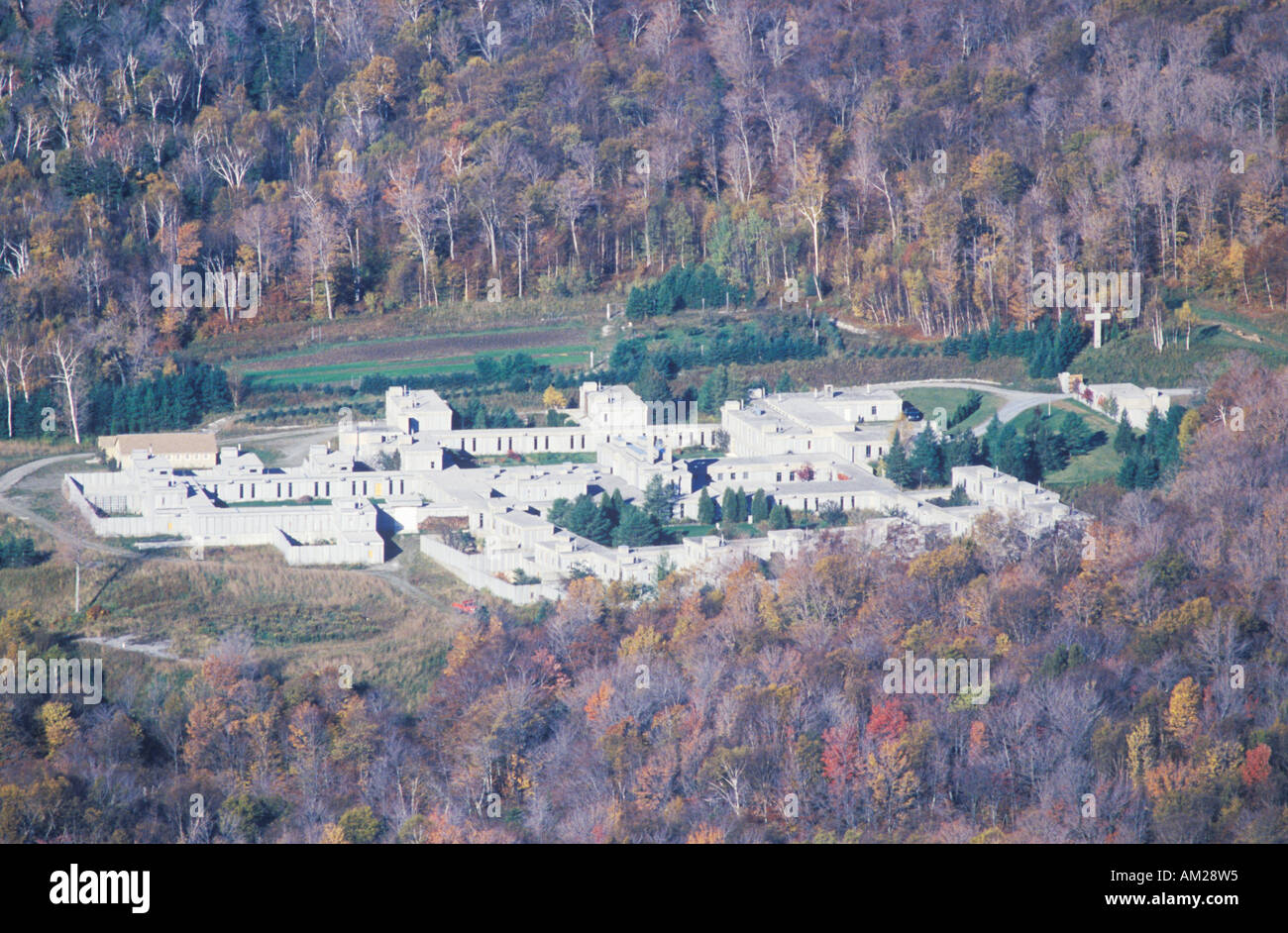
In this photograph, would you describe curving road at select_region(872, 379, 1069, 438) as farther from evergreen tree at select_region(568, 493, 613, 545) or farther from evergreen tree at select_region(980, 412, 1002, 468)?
evergreen tree at select_region(568, 493, 613, 545)

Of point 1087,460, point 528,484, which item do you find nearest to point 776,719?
point 528,484

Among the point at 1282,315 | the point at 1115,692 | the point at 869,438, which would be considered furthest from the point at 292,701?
the point at 1282,315

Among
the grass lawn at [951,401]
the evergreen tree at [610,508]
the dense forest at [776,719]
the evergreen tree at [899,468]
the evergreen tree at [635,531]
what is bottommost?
the dense forest at [776,719]

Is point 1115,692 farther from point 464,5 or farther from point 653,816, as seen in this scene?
point 464,5

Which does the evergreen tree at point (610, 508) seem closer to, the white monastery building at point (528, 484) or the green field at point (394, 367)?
the white monastery building at point (528, 484)

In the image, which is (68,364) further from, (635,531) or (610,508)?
(635,531)

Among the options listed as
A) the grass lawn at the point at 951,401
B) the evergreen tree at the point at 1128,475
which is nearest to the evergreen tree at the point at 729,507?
the grass lawn at the point at 951,401

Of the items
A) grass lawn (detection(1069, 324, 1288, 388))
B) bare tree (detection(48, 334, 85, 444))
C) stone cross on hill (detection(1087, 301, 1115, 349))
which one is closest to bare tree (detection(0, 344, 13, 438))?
bare tree (detection(48, 334, 85, 444))
